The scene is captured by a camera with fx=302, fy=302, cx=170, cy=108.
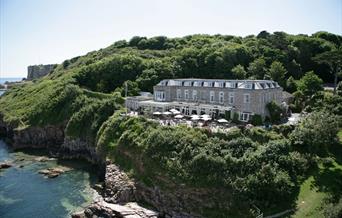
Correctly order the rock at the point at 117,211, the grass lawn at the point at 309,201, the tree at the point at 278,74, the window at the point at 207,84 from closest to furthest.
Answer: the grass lawn at the point at 309,201, the rock at the point at 117,211, the window at the point at 207,84, the tree at the point at 278,74

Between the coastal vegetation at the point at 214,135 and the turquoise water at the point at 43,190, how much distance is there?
5460 millimetres

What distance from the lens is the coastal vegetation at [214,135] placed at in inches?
1313

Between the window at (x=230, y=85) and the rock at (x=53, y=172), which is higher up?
the window at (x=230, y=85)

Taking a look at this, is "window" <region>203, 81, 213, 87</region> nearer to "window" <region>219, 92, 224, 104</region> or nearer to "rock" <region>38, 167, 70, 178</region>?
"window" <region>219, 92, 224, 104</region>

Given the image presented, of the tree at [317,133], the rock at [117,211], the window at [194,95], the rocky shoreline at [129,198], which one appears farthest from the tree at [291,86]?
the rock at [117,211]

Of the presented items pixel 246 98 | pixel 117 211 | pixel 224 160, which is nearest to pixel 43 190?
pixel 117 211

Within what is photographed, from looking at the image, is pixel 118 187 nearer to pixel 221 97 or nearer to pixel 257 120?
pixel 257 120

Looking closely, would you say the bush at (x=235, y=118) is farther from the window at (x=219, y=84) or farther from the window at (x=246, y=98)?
the window at (x=219, y=84)

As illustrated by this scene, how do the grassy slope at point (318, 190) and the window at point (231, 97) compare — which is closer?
the grassy slope at point (318, 190)

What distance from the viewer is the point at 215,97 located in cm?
5275

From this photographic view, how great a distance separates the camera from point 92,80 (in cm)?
8056

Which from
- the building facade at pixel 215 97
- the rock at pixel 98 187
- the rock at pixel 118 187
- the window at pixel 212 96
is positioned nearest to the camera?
the rock at pixel 118 187

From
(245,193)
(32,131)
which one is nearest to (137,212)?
(245,193)

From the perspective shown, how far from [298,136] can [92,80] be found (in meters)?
57.1
